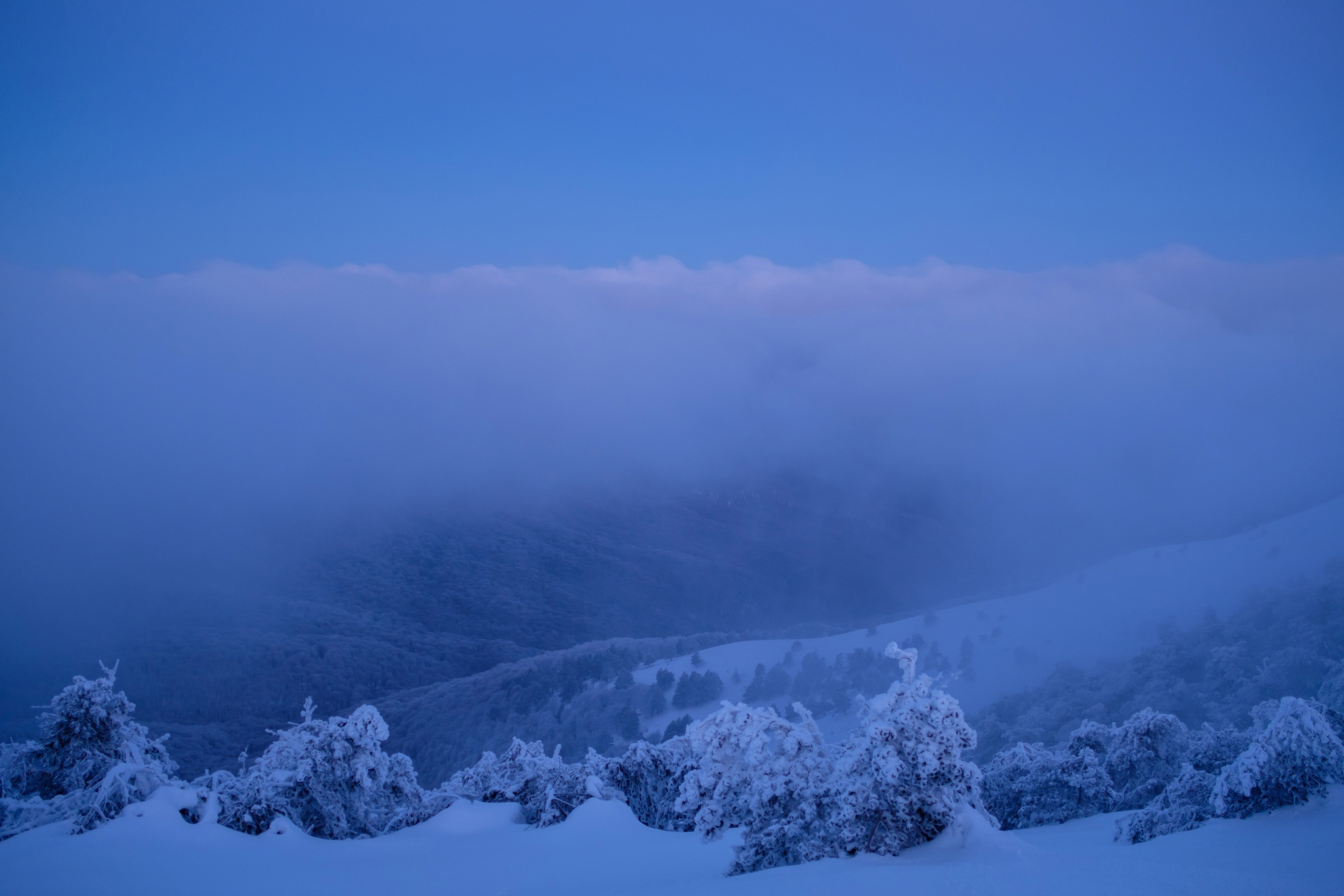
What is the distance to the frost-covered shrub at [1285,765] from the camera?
12.1m

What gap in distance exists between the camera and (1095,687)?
42938mm

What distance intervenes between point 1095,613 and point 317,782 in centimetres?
5779

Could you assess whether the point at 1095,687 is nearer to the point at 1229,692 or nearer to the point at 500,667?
the point at 1229,692

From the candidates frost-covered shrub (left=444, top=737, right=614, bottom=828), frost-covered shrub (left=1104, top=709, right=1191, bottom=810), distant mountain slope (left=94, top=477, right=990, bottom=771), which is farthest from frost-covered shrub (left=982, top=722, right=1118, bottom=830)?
distant mountain slope (left=94, top=477, right=990, bottom=771)

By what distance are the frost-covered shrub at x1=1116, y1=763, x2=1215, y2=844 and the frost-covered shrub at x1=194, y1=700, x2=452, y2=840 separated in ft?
55.9

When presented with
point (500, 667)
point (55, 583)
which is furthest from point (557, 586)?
point (55, 583)

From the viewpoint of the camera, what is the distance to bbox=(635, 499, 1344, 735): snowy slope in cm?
5050

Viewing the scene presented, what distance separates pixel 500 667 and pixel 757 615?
103 meters

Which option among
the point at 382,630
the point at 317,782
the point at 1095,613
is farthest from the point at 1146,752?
the point at 382,630

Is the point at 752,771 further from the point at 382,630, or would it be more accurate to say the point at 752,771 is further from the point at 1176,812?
the point at 382,630

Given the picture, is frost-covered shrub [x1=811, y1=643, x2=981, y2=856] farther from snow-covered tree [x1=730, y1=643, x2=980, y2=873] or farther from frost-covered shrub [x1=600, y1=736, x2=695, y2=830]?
frost-covered shrub [x1=600, y1=736, x2=695, y2=830]

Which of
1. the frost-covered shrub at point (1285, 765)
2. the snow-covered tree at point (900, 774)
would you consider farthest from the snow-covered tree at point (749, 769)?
the frost-covered shrub at point (1285, 765)

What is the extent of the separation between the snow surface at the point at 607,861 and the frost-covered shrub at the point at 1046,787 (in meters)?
5.19

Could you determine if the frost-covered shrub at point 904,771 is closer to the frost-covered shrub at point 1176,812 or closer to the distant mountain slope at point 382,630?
the frost-covered shrub at point 1176,812
